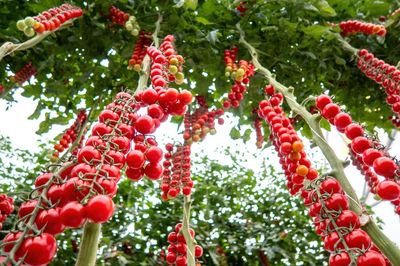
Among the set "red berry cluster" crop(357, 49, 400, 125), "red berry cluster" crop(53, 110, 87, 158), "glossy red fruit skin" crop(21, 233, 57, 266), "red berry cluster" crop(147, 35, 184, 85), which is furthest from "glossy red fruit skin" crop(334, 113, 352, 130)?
"red berry cluster" crop(53, 110, 87, 158)

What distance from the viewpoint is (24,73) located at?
257cm

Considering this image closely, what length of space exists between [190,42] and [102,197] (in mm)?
1994

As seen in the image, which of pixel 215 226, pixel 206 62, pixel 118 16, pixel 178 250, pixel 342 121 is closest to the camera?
pixel 342 121

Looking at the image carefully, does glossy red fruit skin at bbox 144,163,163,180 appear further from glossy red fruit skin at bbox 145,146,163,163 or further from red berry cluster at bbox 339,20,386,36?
red berry cluster at bbox 339,20,386,36

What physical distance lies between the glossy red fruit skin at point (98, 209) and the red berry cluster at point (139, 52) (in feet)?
4.49

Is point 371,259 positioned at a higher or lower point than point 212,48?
lower

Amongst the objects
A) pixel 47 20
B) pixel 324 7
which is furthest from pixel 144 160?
pixel 324 7

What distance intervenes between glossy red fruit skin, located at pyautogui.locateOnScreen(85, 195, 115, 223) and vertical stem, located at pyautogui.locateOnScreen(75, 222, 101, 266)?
93mm

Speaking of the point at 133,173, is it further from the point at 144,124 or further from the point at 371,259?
the point at 371,259

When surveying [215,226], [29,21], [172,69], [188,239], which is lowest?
[188,239]

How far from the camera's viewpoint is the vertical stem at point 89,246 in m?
0.66

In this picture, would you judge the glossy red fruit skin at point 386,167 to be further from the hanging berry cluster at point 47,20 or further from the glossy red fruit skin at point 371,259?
the hanging berry cluster at point 47,20

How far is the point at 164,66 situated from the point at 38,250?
0.90 meters

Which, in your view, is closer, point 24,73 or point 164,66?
point 164,66
